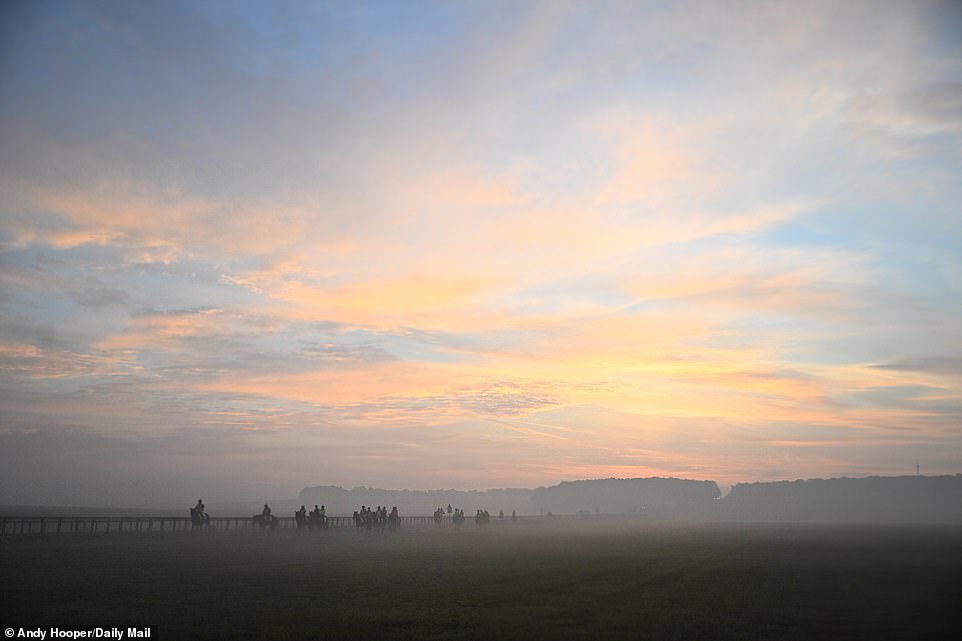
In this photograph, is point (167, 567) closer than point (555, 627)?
No

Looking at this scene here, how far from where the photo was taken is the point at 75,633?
15.2m

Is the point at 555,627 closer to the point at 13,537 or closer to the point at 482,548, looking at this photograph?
the point at 482,548

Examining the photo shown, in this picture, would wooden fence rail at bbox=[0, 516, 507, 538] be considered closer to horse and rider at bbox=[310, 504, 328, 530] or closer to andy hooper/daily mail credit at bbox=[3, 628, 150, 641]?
horse and rider at bbox=[310, 504, 328, 530]

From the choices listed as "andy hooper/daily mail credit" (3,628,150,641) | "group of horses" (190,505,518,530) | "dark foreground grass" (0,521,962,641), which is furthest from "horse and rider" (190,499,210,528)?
"andy hooper/daily mail credit" (3,628,150,641)

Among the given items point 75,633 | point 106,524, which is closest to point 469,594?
point 75,633

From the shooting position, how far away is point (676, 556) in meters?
40.5

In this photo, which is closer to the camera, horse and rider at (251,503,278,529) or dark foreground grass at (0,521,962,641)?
dark foreground grass at (0,521,962,641)

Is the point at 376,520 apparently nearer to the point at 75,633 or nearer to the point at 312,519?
the point at 312,519

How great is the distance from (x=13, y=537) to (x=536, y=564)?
1149 inches

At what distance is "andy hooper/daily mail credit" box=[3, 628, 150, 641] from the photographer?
48.9 ft

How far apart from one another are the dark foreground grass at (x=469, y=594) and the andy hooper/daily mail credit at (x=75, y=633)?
17.4 inches

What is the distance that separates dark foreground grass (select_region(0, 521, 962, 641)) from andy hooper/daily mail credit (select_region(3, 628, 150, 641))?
0.44 m

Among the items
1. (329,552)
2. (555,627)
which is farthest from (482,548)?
(555,627)

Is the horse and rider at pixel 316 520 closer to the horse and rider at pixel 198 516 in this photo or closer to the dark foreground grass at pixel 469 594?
the horse and rider at pixel 198 516
